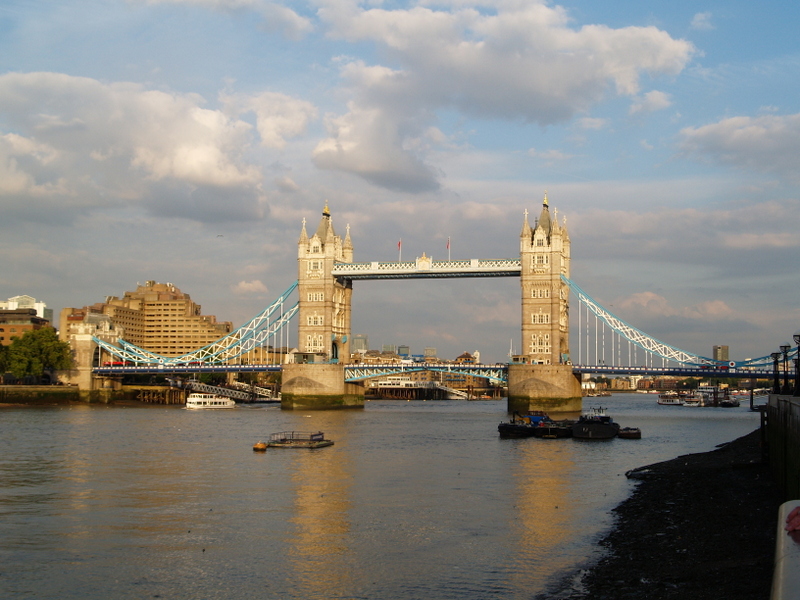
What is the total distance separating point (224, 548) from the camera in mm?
22500

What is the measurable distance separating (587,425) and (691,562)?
37.9m

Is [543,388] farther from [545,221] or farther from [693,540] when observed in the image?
[693,540]

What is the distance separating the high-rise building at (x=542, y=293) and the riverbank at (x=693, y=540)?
53.8 meters

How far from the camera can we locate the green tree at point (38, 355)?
102188 mm

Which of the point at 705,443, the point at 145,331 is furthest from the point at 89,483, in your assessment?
the point at 145,331

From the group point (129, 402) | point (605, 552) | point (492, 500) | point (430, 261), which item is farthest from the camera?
point (129, 402)

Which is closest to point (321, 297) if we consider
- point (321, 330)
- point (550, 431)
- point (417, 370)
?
point (321, 330)

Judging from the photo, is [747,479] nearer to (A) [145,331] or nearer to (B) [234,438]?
(B) [234,438]

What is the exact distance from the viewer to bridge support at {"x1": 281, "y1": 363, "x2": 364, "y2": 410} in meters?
91.9

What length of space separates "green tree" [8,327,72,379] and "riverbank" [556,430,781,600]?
85.1 meters

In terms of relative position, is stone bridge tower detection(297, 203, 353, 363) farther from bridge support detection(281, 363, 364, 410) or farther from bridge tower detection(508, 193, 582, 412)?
bridge tower detection(508, 193, 582, 412)

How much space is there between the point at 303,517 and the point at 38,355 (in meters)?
86.0

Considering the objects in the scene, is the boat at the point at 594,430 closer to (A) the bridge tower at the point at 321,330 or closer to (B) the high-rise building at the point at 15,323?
(A) the bridge tower at the point at 321,330

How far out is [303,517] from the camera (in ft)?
87.6
